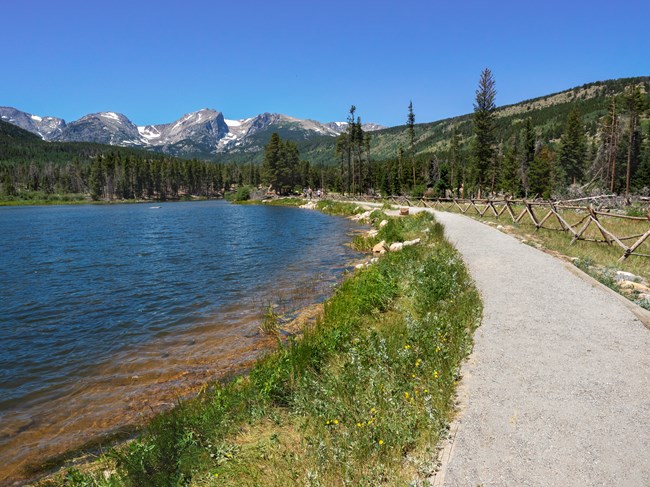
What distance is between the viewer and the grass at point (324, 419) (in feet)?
14.9

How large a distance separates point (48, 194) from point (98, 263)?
159684mm

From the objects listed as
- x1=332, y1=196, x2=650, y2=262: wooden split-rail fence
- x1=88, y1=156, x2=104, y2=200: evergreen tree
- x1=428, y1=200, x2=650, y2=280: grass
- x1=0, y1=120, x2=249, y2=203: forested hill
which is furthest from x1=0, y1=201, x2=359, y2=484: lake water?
x1=0, y1=120, x2=249, y2=203: forested hill

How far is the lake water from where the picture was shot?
790 cm

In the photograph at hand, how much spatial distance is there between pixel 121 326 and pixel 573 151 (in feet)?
316

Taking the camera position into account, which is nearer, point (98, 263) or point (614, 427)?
point (614, 427)

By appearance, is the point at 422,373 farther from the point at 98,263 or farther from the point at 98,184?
the point at 98,184

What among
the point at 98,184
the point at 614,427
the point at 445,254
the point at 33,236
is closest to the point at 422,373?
the point at 614,427

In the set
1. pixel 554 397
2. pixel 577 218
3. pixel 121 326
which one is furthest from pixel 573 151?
pixel 121 326

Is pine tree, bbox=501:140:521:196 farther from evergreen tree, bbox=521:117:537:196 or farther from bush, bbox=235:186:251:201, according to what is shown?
bush, bbox=235:186:251:201

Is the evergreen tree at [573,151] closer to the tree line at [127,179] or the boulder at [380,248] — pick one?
the boulder at [380,248]

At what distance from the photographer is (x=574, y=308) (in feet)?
28.9

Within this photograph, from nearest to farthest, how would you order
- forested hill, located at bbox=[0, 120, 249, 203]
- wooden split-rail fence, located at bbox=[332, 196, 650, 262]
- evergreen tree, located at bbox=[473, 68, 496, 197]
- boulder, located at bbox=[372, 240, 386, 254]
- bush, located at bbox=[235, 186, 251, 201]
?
wooden split-rail fence, located at bbox=[332, 196, 650, 262], boulder, located at bbox=[372, 240, 386, 254], evergreen tree, located at bbox=[473, 68, 496, 197], bush, located at bbox=[235, 186, 251, 201], forested hill, located at bbox=[0, 120, 249, 203]

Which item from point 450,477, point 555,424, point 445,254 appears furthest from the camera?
point 445,254

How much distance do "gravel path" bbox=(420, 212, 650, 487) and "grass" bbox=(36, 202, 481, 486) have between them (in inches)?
16.7
